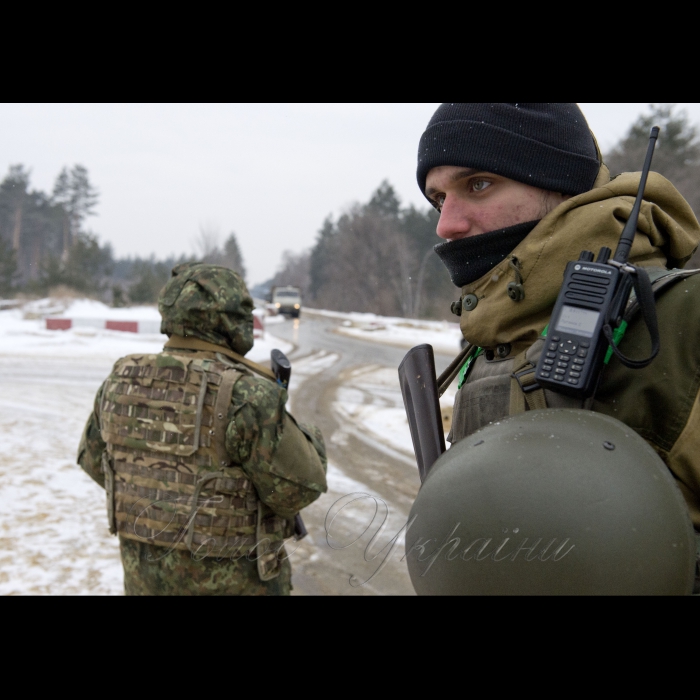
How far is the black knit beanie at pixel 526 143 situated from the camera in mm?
1337

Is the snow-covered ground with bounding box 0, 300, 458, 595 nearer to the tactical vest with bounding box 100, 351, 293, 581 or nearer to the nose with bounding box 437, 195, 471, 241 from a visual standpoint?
the tactical vest with bounding box 100, 351, 293, 581

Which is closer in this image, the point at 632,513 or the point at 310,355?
the point at 632,513

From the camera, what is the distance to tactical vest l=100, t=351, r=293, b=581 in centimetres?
256

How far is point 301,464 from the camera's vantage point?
2.66 metres

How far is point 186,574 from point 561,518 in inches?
80.5

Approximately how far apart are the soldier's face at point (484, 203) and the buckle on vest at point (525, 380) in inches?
13.9

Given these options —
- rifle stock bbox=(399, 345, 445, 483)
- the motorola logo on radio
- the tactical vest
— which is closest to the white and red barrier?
the tactical vest

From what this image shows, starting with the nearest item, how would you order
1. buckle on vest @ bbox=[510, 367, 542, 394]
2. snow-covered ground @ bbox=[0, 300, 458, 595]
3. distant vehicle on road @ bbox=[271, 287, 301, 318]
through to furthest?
buckle on vest @ bbox=[510, 367, 542, 394]
snow-covered ground @ bbox=[0, 300, 458, 595]
distant vehicle on road @ bbox=[271, 287, 301, 318]

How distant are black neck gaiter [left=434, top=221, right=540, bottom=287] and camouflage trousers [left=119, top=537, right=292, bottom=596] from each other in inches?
68.6

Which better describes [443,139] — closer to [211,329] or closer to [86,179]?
[211,329]

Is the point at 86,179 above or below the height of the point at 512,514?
above

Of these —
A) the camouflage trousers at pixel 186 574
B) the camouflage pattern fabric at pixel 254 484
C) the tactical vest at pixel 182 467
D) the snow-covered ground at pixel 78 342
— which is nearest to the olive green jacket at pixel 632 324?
the camouflage pattern fabric at pixel 254 484
